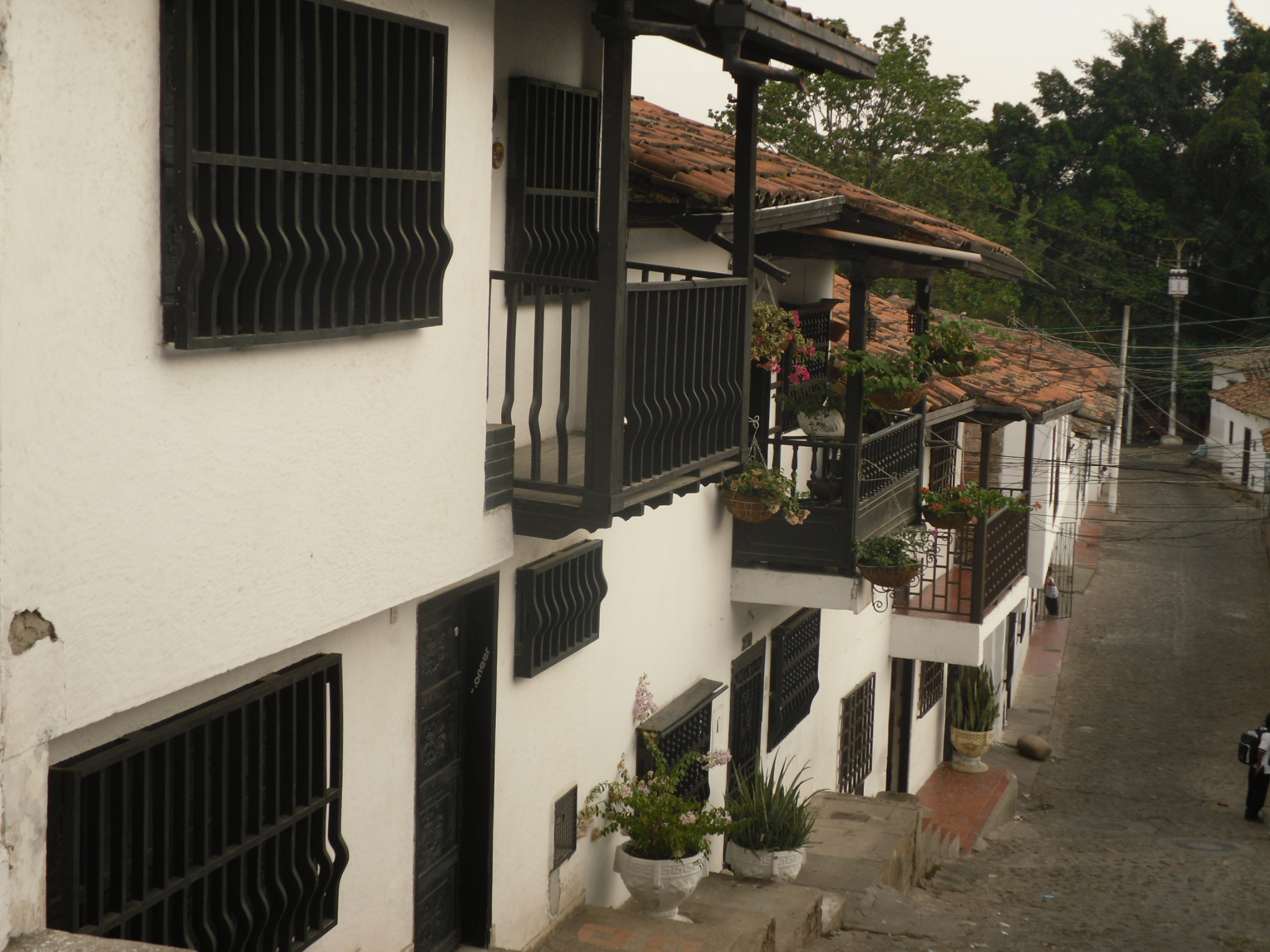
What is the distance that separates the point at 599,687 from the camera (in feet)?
25.3

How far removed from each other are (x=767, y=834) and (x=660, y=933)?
203 cm

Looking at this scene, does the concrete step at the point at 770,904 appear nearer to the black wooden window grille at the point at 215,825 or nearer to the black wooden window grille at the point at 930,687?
the black wooden window grille at the point at 215,825

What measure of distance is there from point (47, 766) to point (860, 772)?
11.7 meters

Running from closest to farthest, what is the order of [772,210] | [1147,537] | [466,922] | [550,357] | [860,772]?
[466,922]
[550,357]
[772,210]
[860,772]
[1147,537]

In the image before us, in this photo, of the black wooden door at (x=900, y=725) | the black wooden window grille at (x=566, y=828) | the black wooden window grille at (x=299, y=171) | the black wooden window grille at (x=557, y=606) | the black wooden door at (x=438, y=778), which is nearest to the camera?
the black wooden window grille at (x=299, y=171)

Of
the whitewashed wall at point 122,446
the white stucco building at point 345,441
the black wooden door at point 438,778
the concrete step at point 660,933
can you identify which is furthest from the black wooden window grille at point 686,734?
the whitewashed wall at point 122,446

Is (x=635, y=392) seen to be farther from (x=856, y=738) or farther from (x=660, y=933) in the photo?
(x=856, y=738)

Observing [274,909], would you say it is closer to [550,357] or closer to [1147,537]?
[550,357]

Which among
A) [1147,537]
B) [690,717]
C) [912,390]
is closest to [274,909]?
[690,717]

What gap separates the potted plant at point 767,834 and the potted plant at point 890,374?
2.78 meters

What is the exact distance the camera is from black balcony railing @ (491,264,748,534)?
5.58 metres

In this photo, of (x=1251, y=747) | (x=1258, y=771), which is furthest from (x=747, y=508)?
(x=1258, y=771)

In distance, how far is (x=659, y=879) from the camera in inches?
290

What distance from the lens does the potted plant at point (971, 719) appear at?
59.3 ft
